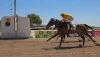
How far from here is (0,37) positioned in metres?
37.9

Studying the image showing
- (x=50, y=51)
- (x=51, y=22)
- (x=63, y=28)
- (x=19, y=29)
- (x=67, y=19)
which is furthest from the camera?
(x=19, y=29)

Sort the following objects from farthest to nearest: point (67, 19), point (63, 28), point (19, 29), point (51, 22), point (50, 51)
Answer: point (19, 29), point (67, 19), point (63, 28), point (51, 22), point (50, 51)

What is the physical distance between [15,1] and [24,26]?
13.0 ft

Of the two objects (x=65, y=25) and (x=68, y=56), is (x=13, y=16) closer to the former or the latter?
(x=65, y=25)

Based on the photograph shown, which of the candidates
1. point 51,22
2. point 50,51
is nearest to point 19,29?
point 51,22

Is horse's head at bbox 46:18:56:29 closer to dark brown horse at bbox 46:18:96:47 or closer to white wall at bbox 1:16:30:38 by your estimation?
dark brown horse at bbox 46:18:96:47

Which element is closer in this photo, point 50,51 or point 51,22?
point 50,51

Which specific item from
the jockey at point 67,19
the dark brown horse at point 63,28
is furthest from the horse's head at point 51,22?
the jockey at point 67,19

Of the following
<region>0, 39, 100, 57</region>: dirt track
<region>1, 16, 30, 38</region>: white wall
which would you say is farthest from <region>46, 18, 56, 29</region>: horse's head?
<region>1, 16, 30, 38</region>: white wall

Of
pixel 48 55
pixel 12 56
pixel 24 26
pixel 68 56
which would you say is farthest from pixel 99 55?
pixel 24 26

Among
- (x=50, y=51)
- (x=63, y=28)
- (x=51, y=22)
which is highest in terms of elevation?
(x=51, y=22)

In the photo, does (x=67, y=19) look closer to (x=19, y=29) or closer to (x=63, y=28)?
(x=63, y=28)

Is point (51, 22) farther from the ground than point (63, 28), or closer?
farther from the ground

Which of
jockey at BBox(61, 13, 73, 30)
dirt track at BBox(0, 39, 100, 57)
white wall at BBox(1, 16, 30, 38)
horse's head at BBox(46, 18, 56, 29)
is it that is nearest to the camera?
dirt track at BBox(0, 39, 100, 57)
